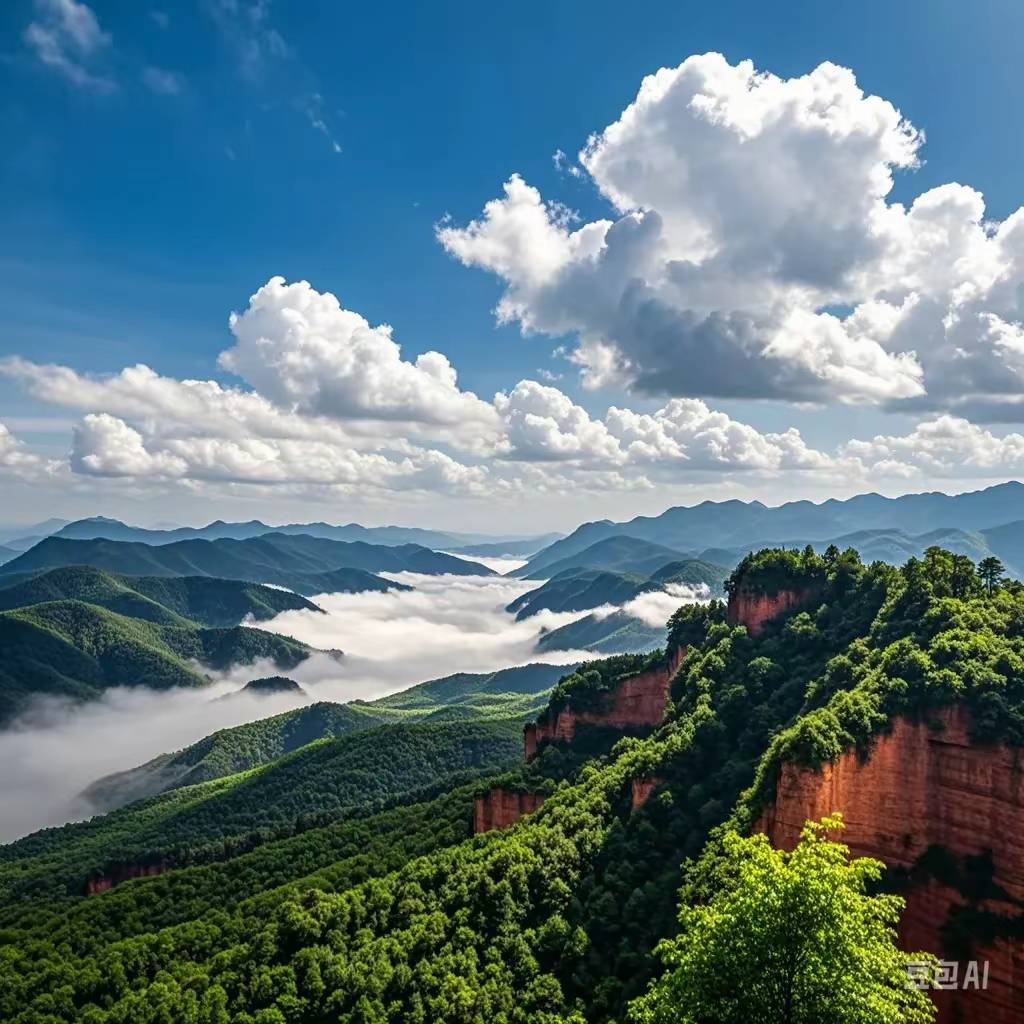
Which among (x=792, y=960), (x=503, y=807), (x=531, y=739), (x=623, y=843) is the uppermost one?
(x=792, y=960)

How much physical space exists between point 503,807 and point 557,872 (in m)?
19.6

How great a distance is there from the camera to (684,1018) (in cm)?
2875

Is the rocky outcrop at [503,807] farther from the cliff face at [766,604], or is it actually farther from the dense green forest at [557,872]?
the cliff face at [766,604]

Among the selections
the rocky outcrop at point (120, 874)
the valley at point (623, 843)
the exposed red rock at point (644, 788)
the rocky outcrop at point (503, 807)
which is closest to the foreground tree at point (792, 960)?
the valley at point (623, 843)

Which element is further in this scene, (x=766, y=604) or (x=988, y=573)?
(x=766, y=604)

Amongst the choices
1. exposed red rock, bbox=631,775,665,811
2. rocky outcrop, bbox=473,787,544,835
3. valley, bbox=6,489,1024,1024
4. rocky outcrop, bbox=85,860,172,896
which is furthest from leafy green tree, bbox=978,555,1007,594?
rocky outcrop, bbox=85,860,172,896

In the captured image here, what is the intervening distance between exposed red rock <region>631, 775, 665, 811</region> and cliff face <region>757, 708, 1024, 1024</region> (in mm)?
16369

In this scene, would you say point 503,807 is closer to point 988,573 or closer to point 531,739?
point 531,739

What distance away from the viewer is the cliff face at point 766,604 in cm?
8881

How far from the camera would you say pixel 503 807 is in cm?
8600

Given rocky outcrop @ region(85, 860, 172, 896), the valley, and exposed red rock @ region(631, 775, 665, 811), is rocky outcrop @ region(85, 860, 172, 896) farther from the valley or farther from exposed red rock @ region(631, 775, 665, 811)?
exposed red rock @ region(631, 775, 665, 811)

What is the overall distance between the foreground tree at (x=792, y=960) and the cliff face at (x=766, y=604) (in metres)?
61.0

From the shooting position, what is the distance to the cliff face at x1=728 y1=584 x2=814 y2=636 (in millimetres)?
88812

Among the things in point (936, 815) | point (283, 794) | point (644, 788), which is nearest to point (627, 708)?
point (644, 788)
